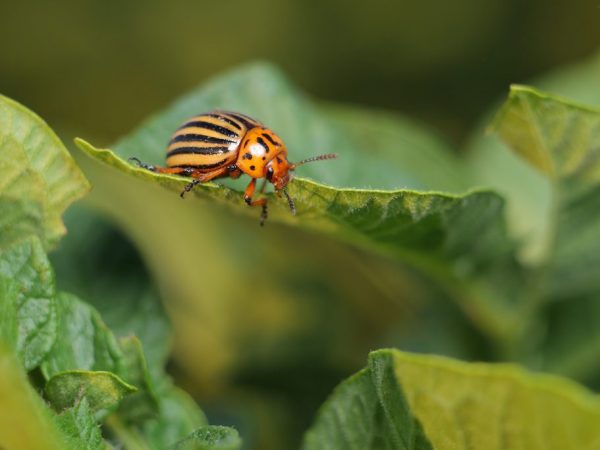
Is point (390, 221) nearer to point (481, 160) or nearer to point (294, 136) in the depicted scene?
point (294, 136)

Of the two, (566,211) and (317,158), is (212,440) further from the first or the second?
(566,211)

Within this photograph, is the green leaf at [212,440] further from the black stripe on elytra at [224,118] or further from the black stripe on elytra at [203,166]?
the black stripe on elytra at [224,118]

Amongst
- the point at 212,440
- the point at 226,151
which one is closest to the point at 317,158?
the point at 226,151

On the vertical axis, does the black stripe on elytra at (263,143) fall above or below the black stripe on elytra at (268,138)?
below

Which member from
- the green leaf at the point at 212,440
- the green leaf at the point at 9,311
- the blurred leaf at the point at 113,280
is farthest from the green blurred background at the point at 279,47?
the green leaf at the point at 212,440

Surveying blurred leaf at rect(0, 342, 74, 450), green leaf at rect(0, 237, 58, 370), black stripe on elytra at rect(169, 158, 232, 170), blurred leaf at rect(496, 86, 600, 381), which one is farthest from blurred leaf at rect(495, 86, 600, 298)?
blurred leaf at rect(0, 342, 74, 450)

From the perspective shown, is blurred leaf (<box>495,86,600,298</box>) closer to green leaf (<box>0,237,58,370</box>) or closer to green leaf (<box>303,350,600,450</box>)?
green leaf (<box>303,350,600,450</box>)

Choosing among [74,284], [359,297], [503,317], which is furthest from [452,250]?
[359,297]
